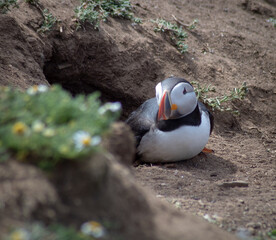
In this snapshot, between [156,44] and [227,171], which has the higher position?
[156,44]

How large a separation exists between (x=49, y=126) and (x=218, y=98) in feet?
14.0

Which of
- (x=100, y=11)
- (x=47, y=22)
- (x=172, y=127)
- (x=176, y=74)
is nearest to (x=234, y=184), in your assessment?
(x=172, y=127)

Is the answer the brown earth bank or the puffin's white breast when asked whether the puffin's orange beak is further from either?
the brown earth bank

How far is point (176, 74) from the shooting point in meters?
6.33

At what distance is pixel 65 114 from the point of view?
7.68 feet

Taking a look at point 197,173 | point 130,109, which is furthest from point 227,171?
point 130,109

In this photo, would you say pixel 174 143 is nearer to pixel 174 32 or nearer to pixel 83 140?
pixel 174 32

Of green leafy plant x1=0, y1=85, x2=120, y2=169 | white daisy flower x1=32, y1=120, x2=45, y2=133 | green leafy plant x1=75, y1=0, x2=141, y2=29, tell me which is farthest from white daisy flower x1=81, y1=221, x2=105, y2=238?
green leafy plant x1=75, y1=0, x2=141, y2=29

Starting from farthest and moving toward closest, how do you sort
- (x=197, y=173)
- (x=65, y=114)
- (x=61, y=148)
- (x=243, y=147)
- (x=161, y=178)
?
(x=243, y=147), (x=197, y=173), (x=161, y=178), (x=65, y=114), (x=61, y=148)

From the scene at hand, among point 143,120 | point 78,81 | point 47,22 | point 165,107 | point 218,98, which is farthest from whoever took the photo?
point 78,81

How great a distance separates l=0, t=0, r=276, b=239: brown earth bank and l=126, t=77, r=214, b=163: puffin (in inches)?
7.9

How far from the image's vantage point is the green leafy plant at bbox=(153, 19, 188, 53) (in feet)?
21.4

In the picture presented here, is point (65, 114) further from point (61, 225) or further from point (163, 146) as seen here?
point (163, 146)

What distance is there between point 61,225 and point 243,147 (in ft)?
13.2
